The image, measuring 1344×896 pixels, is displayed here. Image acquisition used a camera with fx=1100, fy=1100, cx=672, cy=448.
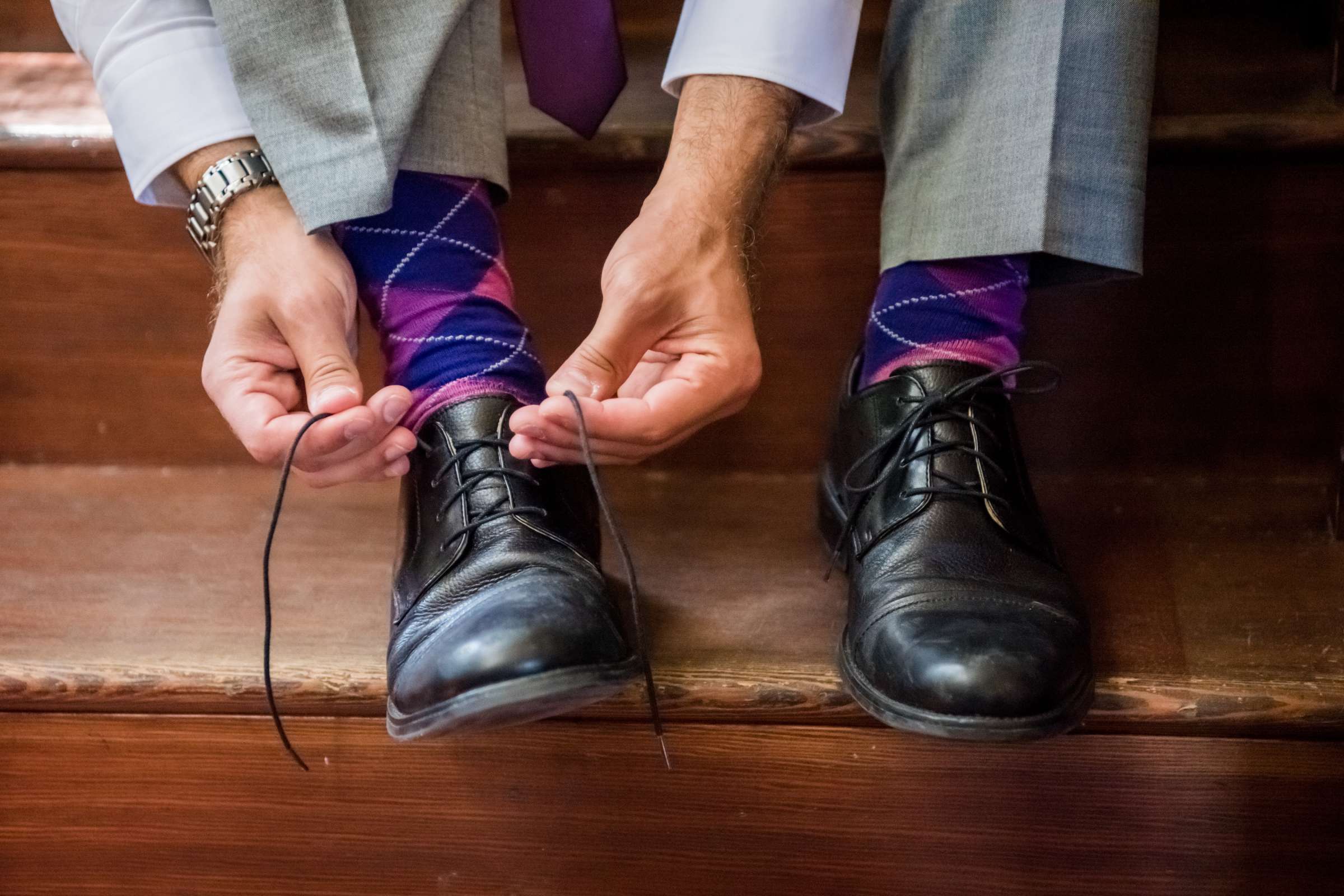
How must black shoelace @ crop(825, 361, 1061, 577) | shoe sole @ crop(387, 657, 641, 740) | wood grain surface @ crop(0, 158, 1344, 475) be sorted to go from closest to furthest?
shoe sole @ crop(387, 657, 641, 740) < black shoelace @ crop(825, 361, 1061, 577) < wood grain surface @ crop(0, 158, 1344, 475)

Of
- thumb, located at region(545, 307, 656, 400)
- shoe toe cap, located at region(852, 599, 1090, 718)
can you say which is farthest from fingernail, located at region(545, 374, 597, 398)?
shoe toe cap, located at region(852, 599, 1090, 718)

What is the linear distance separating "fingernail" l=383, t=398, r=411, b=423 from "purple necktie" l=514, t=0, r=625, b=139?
0.25m

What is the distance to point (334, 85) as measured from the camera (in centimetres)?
58

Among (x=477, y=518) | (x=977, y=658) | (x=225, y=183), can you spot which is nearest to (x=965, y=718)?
(x=977, y=658)

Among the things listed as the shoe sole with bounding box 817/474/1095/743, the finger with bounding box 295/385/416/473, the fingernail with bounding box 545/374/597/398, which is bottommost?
the shoe sole with bounding box 817/474/1095/743

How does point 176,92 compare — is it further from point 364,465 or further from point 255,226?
point 364,465

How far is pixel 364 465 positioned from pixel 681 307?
0.19 meters

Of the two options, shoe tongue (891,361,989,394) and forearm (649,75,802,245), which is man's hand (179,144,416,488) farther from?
shoe tongue (891,361,989,394)

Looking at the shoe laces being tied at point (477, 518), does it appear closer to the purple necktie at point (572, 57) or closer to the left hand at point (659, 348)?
the left hand at point (659, 348)

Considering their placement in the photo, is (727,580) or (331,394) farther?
(727,580)

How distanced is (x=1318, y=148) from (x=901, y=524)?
0.38m

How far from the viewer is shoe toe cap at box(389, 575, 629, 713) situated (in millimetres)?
525

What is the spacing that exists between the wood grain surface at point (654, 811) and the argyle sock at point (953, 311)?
0.74ft

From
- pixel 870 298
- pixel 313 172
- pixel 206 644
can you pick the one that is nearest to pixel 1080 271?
pixel 870 298
